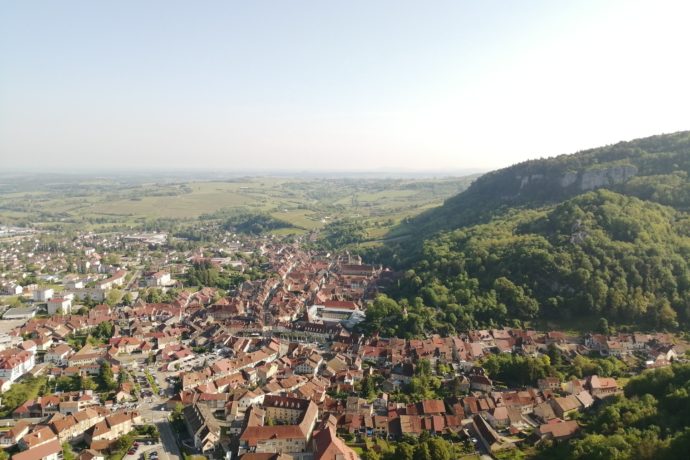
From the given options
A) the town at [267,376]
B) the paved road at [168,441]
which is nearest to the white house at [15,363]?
the town at [267,376]

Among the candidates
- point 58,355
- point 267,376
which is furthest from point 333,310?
point 58,355

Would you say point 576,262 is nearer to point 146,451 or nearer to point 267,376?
point 267,376

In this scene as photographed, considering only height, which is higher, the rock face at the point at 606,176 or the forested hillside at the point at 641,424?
the rock face at the point at 606,176

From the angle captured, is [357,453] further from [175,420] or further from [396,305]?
[396,305]

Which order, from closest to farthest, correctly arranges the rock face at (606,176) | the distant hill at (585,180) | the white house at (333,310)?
1. the white house at (333,310)
2. the distant hill at (585,180)
3. the rock face at (606,176)

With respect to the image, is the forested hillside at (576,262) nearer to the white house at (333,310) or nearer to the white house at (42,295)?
the white house at (333,310)

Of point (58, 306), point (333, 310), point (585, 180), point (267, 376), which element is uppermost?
point (585, 180)
